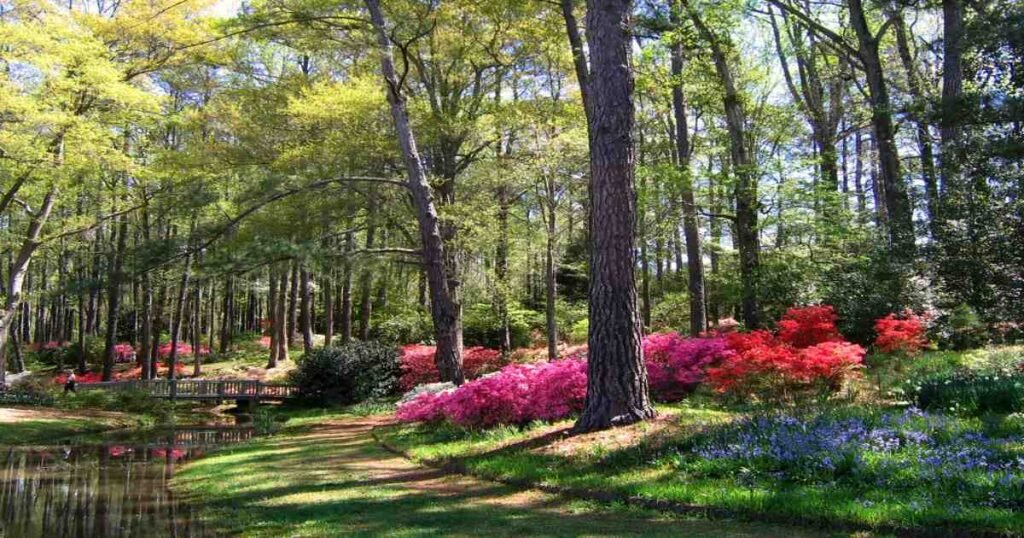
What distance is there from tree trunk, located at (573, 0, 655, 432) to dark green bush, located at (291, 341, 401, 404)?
14.3m

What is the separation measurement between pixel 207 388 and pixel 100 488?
14.6 meters

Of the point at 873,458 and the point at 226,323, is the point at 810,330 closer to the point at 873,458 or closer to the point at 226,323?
the point at 873,458

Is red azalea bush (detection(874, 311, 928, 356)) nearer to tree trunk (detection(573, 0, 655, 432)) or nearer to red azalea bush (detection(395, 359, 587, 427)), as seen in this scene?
red azalea bush (detection(395, 359, 587, 427))

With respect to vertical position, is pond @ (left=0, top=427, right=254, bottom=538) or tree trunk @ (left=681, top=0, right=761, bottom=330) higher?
tree trunk @ (left=681, top=0, right=761, bottom=330)

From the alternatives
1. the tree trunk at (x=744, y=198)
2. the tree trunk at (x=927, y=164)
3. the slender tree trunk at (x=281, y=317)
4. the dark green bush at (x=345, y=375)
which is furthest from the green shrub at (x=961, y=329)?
the slender tree trunk at (x=281, y=317)

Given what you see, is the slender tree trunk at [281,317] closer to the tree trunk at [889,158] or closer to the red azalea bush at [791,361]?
the red azalea bush at [791,361]

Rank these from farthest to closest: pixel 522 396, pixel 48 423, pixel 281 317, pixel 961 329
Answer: pixel 281 317 → pixel 48 423 → pixel 961 329 → pixel 522 396

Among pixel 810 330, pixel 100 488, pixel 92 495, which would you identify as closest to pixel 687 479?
pixel 810 330

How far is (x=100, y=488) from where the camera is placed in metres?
9.93

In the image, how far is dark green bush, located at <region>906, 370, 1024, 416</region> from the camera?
25.5 feet

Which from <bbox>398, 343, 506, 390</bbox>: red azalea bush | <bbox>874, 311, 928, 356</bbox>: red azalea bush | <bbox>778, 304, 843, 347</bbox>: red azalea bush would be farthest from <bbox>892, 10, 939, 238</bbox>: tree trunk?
<bbox>398, 343, 506, 390</bbox>: red azalea bush

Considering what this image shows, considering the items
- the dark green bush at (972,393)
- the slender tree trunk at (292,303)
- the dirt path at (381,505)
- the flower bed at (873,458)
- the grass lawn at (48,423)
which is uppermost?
the slender tree trunk at (292,303)

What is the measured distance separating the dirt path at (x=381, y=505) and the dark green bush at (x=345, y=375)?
10.3 meters

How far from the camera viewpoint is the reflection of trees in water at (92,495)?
7.37 metres
